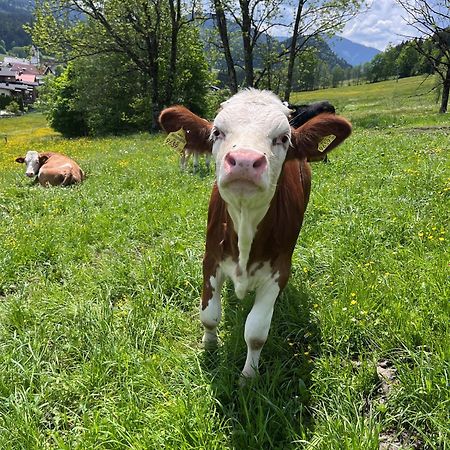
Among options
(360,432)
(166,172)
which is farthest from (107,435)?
(166,172)

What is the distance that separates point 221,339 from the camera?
3.67 meters

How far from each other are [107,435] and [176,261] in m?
2.34

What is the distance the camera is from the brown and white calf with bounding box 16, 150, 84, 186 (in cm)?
1080

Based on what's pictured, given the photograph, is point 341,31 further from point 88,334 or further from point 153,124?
point 88,334

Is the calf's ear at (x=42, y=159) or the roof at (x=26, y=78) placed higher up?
the roof at (x=26, y=78)

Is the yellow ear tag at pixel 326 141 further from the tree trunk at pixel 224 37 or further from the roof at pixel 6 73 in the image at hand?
the roof at pixel 6 73

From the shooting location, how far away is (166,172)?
1042 cm

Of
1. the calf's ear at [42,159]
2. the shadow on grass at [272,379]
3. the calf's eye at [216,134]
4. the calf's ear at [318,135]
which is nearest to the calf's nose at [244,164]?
the calf's eye at [216,134]

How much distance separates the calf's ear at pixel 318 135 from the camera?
3.00 metres

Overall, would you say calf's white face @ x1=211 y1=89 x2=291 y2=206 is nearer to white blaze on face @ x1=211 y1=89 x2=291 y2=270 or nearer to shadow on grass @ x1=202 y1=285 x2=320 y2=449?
white blaze on face @ x1=211 y1=89 x2=291 y2=270

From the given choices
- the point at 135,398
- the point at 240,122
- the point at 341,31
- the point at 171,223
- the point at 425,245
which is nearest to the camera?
the point at 240,122

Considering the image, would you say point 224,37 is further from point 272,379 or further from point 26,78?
point 26,78

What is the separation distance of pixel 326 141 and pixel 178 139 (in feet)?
3.75

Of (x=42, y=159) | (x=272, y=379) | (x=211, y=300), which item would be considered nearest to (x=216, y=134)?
(x=211, y=300)
